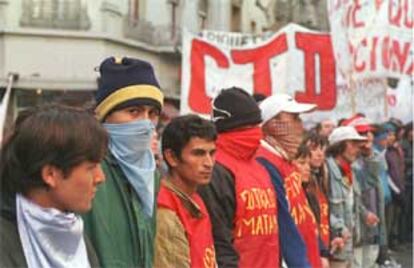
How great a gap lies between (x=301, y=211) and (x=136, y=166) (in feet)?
5.48

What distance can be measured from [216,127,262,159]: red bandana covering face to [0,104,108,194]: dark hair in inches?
61.9

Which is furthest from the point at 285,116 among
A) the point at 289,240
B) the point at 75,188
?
the point at 75,188

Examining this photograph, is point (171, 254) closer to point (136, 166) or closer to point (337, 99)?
Answer: point (136, 166)

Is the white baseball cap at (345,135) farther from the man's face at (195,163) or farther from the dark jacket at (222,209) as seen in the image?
the man's face at (195,163)

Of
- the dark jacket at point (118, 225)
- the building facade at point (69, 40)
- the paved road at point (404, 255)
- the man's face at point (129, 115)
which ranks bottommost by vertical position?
the paved road at point (404, 255)

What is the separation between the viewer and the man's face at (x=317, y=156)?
17.3 ft

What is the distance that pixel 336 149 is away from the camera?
5.99 meters

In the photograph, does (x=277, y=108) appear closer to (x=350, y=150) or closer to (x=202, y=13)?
(x=350, y=150)

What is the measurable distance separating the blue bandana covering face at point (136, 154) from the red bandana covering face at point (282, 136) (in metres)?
1.52

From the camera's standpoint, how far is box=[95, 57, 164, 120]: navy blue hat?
8.63 feet

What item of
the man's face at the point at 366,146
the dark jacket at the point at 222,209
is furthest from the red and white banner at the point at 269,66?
the dark jacket at the point at 222,209

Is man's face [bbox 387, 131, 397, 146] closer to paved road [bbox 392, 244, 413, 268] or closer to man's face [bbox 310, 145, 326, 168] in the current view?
paved road [bbox 392, 244, 413, 268]

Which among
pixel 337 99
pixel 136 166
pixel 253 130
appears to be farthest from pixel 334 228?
pixel 337 99

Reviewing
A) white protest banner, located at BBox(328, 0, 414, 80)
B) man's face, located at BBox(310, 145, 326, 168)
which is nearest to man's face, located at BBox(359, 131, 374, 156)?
man's face, located at BBox(310, 145, 326, 168)
